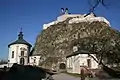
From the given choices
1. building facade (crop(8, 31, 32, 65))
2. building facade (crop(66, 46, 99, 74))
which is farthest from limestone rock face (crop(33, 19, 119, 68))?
building facade (crop(66, 46, 99, 74))

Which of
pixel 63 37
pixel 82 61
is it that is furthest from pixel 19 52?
pixel 82 61

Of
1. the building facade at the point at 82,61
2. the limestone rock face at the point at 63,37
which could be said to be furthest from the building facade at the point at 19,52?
the building facade at the point at 82,61

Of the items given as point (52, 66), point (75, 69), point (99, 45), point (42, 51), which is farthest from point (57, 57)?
point (99, 45)

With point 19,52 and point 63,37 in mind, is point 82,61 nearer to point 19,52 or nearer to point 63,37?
point 63,37

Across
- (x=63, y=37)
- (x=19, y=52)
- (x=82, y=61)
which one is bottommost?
(x=82, y=61)

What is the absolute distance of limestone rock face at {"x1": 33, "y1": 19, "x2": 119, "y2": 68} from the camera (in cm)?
5353

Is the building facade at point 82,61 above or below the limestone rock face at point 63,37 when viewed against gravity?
below

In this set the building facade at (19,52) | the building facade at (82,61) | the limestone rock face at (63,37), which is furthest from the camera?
the building facade at (19,52)

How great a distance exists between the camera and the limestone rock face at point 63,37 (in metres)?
53.5

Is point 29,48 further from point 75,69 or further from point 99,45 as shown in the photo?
point 99,45

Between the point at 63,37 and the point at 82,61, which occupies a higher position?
the point at 63,37

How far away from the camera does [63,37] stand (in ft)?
192

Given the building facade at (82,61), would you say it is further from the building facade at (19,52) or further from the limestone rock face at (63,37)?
the building facade at (19,52)

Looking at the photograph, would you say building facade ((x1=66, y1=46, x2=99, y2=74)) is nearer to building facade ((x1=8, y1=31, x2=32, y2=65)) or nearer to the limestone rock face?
the limestone rock face
